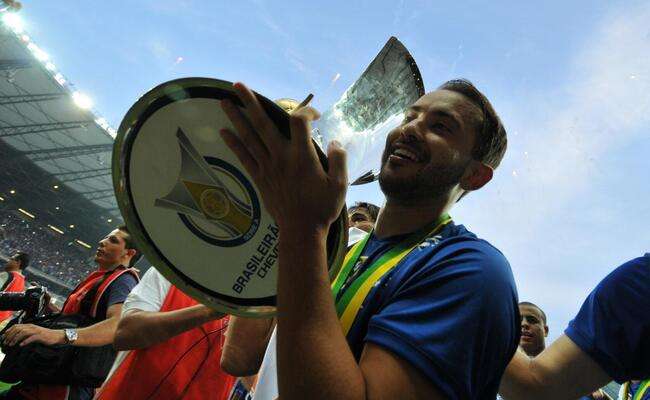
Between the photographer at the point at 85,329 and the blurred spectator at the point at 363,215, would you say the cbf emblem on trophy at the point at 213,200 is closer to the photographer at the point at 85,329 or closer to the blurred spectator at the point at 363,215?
the photographer at the point at 85,329

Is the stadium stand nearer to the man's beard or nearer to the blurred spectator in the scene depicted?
the blurred spectator

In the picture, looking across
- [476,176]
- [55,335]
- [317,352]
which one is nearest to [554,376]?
[476,176]

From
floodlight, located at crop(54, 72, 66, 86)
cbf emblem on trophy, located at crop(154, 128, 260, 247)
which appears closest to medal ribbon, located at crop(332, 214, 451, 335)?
cbf emblem on trophy, located at crop(154, 128, 260, 247)

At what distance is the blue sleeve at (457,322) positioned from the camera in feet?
2.57

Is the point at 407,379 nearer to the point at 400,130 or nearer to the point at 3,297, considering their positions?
the point at 400,130

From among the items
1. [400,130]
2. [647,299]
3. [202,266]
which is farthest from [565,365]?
[202,266]

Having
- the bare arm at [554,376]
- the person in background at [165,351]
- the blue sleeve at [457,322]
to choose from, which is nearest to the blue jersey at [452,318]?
the blue sleeve at [457,322]

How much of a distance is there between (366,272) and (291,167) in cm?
49

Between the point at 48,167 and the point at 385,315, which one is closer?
the point at 385,315

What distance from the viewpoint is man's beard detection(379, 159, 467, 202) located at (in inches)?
53.5

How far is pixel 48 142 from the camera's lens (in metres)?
23.5

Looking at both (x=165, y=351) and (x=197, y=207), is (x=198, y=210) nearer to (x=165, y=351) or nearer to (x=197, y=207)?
(x=197, y=207)

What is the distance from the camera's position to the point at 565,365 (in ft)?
5.26

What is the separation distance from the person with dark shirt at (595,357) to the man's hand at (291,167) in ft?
3.87
